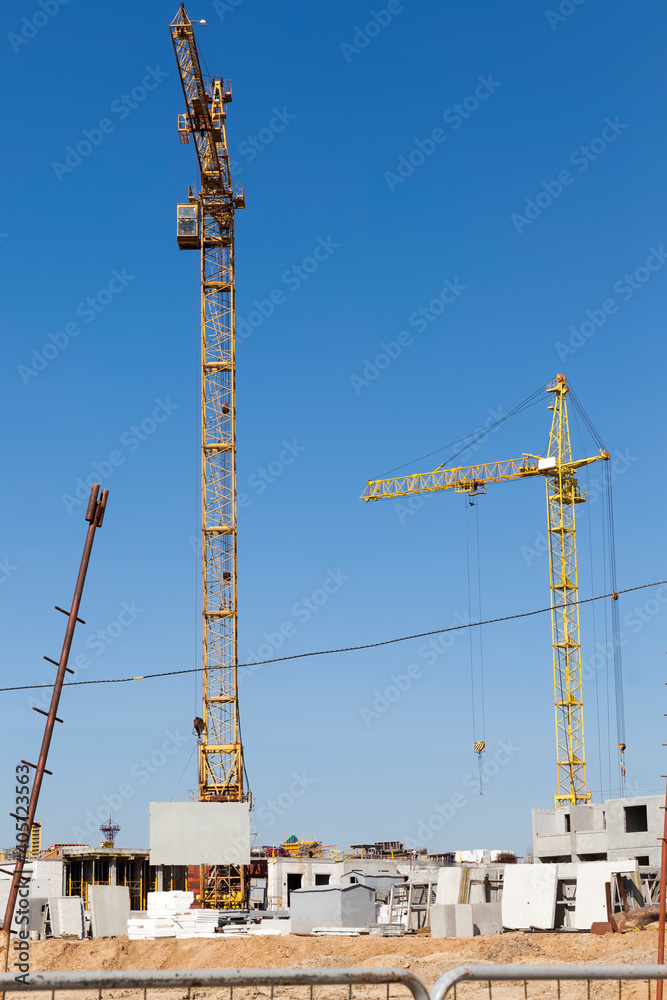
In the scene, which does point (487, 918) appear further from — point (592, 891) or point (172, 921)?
point (172, 921)

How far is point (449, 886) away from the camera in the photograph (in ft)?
132

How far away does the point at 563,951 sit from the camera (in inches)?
1105

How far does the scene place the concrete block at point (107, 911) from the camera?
39.1 m

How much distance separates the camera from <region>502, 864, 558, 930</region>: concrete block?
3681 cm

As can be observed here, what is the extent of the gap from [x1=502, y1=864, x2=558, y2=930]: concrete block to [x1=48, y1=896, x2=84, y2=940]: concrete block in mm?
16446

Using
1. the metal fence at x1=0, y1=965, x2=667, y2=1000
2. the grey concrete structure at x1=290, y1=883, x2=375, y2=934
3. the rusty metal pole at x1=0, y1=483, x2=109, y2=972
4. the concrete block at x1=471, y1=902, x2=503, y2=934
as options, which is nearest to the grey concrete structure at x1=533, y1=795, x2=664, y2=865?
the concrete block at x1=471, y1=902, x2=503, y2=934

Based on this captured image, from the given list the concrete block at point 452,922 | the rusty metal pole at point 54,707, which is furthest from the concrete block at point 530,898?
the rusty metal pole at point 54,707

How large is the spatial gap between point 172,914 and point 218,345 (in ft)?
112

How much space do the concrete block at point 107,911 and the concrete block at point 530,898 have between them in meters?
14.1

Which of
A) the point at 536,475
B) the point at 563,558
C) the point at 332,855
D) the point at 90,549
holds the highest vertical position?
the point at 536,475

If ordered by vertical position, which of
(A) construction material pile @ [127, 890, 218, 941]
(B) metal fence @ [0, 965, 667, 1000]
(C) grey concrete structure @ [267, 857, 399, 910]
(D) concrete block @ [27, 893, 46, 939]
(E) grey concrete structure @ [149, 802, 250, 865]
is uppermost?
(B) metal fence @ [0, 965, 667, 1000]

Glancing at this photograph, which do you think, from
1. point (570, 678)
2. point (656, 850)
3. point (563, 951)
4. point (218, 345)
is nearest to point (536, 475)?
point (570, 678)

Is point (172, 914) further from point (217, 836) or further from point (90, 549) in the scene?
point (90, 549)

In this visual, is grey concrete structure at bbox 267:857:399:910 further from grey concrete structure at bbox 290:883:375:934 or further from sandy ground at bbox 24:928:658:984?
sandy ground at bbox 24:928:658:984
